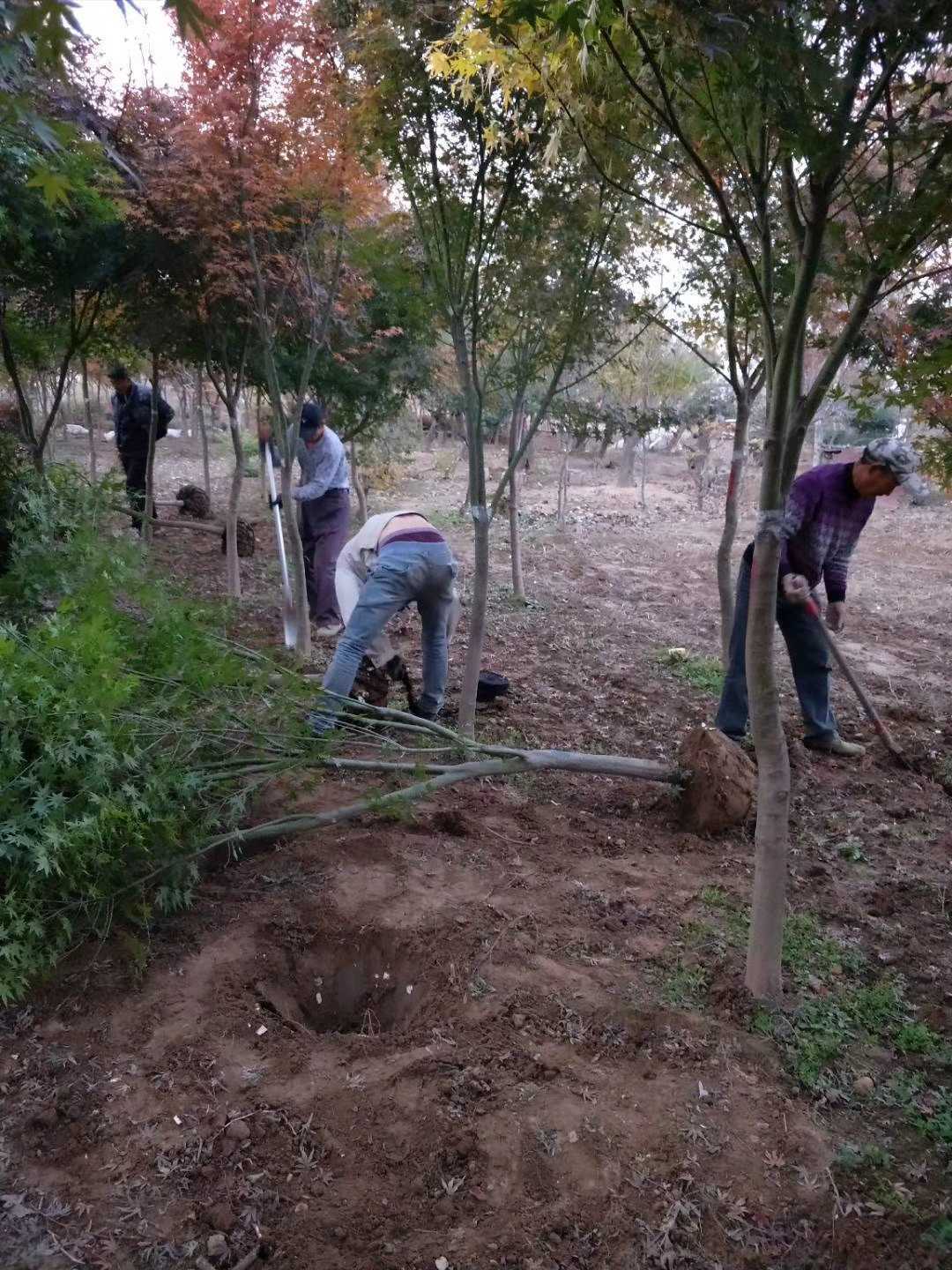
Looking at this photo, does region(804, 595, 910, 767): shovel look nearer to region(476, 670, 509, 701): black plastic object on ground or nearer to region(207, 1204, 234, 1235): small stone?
region(476, 670, 509, 701): black plastic object on ground

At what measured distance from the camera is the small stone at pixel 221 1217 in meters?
2.08

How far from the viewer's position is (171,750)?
2969mm

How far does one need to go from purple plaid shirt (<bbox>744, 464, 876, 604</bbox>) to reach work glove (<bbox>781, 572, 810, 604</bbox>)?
120 millimetres

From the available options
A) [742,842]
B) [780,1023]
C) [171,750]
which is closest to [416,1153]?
[780,1023]

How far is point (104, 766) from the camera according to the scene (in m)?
2.62

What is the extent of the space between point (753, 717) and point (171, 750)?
6.40 feet

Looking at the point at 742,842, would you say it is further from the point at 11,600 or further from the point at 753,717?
the point at 11,600

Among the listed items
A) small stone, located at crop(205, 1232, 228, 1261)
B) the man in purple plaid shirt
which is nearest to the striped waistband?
the man in purple plaid shirt

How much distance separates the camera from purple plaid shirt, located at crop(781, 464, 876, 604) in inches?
181

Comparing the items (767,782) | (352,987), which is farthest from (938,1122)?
(352,987)

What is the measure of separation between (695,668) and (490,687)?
197cm

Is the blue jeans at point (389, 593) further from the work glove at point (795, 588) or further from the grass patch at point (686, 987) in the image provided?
the grass patch at point (686, 987)

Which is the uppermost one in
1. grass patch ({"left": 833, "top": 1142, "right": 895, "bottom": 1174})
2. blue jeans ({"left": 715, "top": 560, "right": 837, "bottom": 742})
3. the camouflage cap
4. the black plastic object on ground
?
the camouflage cap

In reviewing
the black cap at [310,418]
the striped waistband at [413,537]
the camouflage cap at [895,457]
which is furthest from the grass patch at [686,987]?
the black cap at [310,418]
